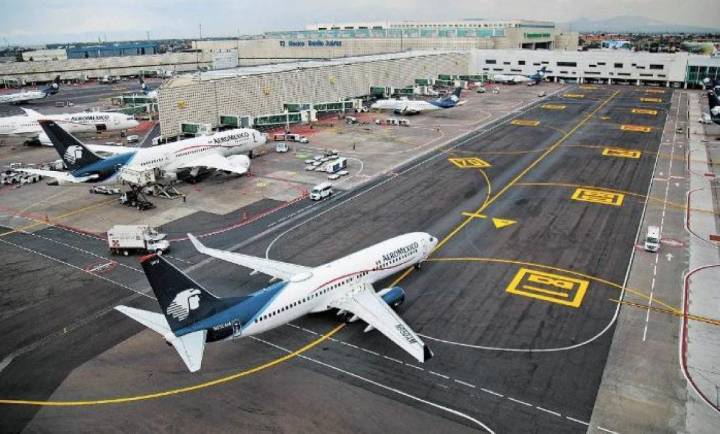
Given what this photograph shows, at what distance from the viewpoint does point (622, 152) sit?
102 m

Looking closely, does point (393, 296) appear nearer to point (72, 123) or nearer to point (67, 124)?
point (67, 124)

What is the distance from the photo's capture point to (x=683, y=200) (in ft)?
242

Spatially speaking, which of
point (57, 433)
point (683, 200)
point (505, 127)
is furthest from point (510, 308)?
point (505, 127)

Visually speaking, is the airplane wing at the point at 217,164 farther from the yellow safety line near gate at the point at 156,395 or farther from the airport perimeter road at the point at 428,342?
the yellow safety line near gate at the point at 156,395

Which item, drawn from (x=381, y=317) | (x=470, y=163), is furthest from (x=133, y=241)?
(x=470, y=163)

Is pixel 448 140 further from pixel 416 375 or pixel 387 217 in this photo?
pixel 416 375

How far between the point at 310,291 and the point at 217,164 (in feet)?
166

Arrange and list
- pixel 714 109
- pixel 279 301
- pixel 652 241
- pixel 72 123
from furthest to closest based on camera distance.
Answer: pixel 72 123, pixel 714 109, pixel 652 241, pixel 279 301

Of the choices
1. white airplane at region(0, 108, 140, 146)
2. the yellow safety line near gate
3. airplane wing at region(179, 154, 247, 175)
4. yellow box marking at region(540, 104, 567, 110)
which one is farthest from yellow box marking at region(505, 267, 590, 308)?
yellow box marking at region(540, 104, 567, 110)

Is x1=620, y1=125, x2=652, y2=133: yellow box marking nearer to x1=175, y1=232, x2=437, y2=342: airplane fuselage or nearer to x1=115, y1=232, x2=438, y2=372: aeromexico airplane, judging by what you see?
x1=175, y1=232, x2=437, y2=342: airplane fuselage

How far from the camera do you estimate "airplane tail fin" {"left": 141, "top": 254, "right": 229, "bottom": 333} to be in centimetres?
3186

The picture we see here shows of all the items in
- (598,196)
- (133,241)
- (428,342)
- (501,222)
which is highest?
(133,241)

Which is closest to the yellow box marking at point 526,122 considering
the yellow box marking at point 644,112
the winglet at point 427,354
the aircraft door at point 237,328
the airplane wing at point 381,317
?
the yellow box marking at point 644,112

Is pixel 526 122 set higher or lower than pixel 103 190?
higher
